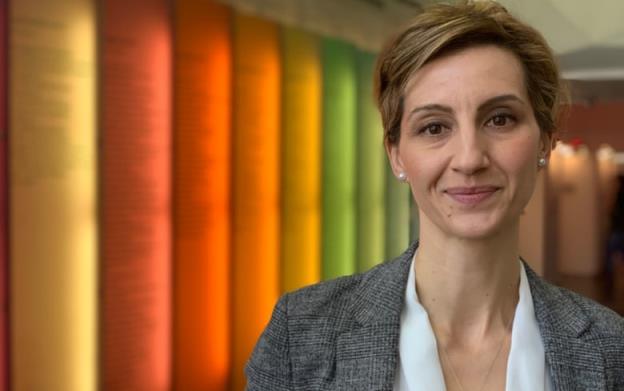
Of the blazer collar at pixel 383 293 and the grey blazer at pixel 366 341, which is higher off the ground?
the blazer collar at pixel 383 293

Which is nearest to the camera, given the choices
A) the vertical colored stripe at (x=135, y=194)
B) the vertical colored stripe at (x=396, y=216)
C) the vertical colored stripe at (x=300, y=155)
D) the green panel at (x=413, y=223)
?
the green panel at (x=413, y=223)

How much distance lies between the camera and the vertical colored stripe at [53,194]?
208cm

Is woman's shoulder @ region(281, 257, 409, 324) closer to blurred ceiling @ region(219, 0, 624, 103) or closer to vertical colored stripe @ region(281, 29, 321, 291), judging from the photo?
blurred ceiling @ region(219, 0, 624, 103)

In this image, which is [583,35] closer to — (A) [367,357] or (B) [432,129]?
(B) [432,129]

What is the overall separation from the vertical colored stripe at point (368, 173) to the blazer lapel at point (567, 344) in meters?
2.07

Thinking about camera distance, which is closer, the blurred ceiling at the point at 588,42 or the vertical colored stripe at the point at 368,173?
the blurred ceiling at the point at 588,42

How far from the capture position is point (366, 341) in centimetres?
110

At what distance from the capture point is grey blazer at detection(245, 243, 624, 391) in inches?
43.0

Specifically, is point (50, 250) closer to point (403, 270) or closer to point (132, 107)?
point (132, 107)

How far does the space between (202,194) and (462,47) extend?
6.11 ft

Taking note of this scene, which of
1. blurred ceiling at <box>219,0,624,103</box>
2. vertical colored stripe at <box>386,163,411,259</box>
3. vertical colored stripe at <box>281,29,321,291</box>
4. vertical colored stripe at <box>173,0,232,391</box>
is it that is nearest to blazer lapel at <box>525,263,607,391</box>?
blurred ceiling at <box>219,0,624,103</box>

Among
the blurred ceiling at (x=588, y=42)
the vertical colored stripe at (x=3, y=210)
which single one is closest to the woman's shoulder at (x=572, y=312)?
the blurred ceiling at (x=588, y=42)

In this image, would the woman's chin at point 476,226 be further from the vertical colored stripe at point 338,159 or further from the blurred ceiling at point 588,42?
the vertical colored stripe at point 338,159

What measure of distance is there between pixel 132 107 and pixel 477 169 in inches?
66.4
